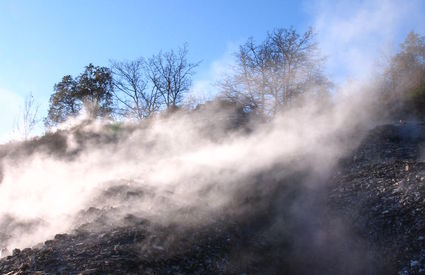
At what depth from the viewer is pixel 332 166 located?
717 centimetres

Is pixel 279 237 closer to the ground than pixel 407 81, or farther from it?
closer to the ground

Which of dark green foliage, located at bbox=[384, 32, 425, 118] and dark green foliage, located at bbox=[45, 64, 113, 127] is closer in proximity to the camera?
dark green foliage, located at bbox=[384, 32, 425, 118]

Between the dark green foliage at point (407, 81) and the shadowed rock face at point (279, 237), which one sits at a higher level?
the dark green foliage at point (407, 81)

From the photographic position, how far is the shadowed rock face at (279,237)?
435 cm

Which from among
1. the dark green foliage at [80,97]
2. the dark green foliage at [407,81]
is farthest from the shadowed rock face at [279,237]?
the dark green foliage at [80,97]

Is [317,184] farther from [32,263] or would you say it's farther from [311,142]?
[32,263]

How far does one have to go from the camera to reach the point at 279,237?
533cm

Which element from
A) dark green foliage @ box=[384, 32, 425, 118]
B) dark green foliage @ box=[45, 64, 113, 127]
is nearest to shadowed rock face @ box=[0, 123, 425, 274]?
dark green foliage @ box=[384, 32, 425, 118]

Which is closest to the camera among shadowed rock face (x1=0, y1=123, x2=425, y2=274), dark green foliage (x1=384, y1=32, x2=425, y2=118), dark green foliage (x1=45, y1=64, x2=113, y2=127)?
shadowed rock face (x1=0, y1=123, x2=425, y2=274)

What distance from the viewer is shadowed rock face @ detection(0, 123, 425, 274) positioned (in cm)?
435

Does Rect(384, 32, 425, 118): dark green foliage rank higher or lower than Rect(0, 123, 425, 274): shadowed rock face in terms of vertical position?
higher

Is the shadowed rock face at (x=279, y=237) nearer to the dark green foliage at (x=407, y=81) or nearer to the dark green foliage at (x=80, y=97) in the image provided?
the dark green foliage at (x=407, y=81)

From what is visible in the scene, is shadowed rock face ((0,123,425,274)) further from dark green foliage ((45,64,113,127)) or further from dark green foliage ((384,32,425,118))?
dark green foliage ((45,64,113,127))

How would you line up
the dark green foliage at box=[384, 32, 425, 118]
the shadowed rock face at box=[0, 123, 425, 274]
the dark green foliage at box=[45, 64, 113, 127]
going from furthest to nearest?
the dark green foliage at box=[45, 64, 113, 127] < the dark green foliage at box=[384, 32, 425, 118] < the shadowed rock face at box=[0, 123, 425, 274]
